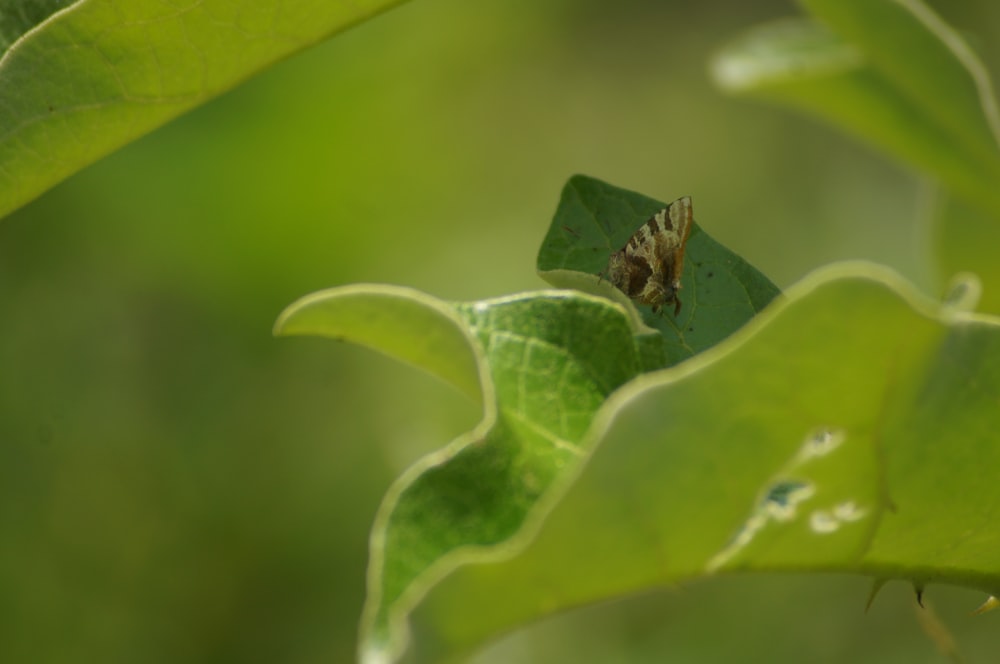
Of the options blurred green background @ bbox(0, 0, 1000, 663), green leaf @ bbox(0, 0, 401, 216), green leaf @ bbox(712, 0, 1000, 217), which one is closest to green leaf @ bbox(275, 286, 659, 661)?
green leaf @ bbox(0, 0, 401, 216)

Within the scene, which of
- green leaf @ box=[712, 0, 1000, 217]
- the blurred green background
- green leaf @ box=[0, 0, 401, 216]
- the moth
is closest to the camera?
green leaf @ box=[0, 0, 401, 216]

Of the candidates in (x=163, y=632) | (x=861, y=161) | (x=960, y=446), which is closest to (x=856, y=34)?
(x=960, y=446)

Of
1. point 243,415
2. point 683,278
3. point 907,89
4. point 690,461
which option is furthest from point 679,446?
point 243,415

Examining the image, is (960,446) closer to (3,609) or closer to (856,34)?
(856,34)

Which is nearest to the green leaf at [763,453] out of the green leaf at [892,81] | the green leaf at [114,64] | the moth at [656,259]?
the moth at [656,259]

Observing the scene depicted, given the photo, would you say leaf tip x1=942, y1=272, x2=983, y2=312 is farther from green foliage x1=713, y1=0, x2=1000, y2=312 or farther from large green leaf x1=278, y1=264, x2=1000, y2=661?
green foliage x1=713, y1=0, x2=1000, y2=312

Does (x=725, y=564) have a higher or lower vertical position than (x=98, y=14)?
lower

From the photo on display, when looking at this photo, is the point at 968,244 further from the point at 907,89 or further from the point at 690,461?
the point at 690,461
